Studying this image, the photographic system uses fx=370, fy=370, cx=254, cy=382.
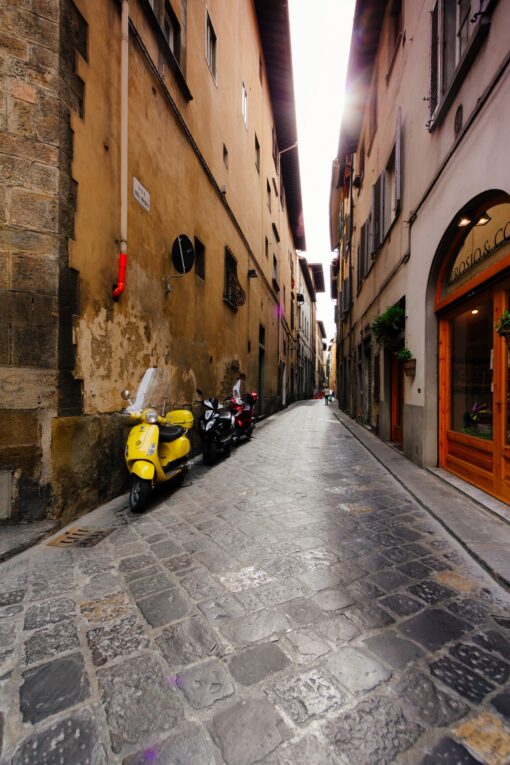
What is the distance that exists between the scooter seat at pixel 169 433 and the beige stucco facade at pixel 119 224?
0.46 meters

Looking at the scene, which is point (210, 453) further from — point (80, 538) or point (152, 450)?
point (80, 538)

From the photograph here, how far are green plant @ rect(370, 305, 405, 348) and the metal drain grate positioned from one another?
19.2 ft

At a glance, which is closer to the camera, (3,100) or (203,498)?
(3,100)

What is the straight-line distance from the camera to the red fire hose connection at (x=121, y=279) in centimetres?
407

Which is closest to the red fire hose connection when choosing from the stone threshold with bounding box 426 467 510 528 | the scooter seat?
the scooter seat

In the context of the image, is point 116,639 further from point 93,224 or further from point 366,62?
point 366,62

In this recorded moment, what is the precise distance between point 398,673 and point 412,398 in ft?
16.0

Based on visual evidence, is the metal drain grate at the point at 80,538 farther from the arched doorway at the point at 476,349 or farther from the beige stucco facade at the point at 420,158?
the beige stucco facade at the point at 420,158

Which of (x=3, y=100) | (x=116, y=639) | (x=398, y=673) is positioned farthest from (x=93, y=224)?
(x=398, y=673)

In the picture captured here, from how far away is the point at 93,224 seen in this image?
3.72m

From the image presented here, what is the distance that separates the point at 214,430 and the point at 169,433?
194cm

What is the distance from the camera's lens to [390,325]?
7.05 m

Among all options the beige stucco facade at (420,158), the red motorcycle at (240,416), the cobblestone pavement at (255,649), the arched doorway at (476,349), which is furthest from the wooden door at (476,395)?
the red motorcycle at (240,416)

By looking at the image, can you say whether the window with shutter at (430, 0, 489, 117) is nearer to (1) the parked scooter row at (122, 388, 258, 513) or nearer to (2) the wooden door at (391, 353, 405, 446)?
(2) the wooden door at (391, 353, 405, 446)
